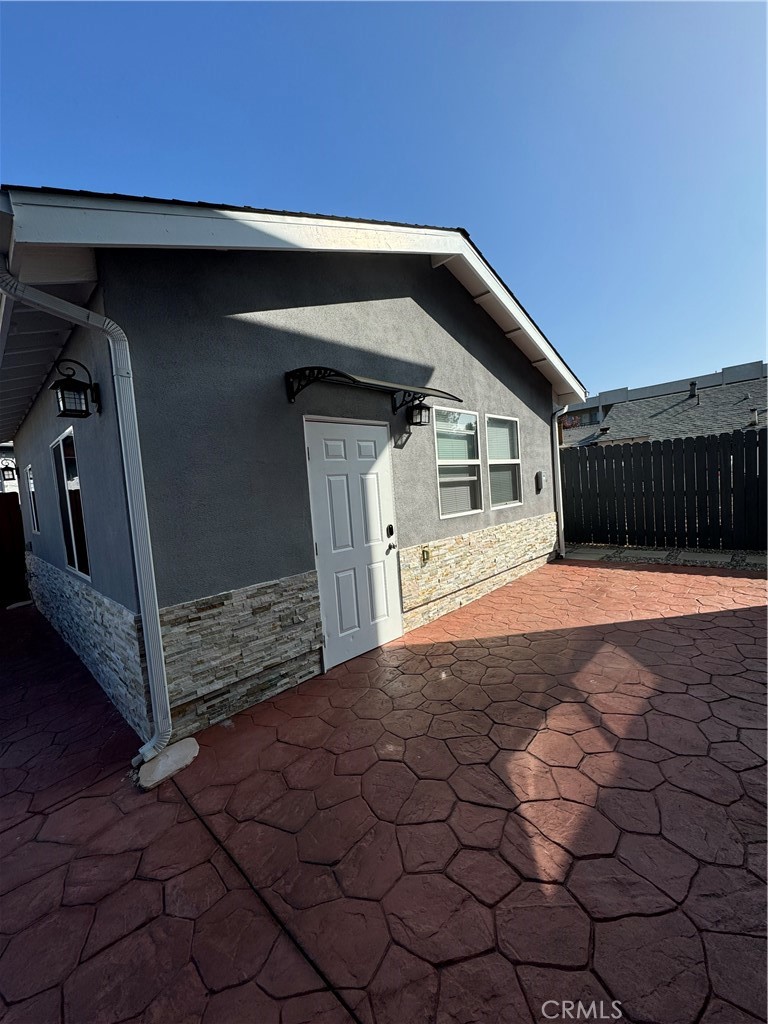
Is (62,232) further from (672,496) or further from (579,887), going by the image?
(672,496)

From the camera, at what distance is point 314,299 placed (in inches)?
157

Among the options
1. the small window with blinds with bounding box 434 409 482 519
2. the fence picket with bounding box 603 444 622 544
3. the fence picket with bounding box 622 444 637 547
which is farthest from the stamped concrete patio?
the fence picket with bounding box 603 444 622 544

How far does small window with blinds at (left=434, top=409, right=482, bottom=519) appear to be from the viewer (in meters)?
5.52

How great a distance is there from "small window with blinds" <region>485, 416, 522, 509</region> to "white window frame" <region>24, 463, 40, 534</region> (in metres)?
7.61

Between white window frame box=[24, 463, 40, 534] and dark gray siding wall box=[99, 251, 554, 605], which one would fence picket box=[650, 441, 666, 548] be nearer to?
dark gray siding wall box=[99, 251, 554, 605]

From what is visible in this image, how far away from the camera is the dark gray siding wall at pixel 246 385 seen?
2979mm

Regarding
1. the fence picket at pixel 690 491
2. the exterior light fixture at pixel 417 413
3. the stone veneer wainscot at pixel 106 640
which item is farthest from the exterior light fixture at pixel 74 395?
the fence picket at pixel 690 491

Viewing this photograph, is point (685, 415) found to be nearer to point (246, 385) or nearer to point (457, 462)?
point (457, 462)

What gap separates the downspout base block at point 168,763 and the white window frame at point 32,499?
604cm

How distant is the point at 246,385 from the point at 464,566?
12.4 feet

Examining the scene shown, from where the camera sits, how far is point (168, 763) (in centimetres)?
284

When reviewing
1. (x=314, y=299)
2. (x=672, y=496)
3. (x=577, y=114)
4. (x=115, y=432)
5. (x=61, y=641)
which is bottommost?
(x=61, y=641)

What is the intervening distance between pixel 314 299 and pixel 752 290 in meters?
7.83

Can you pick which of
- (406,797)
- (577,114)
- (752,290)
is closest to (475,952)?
(406,797)
